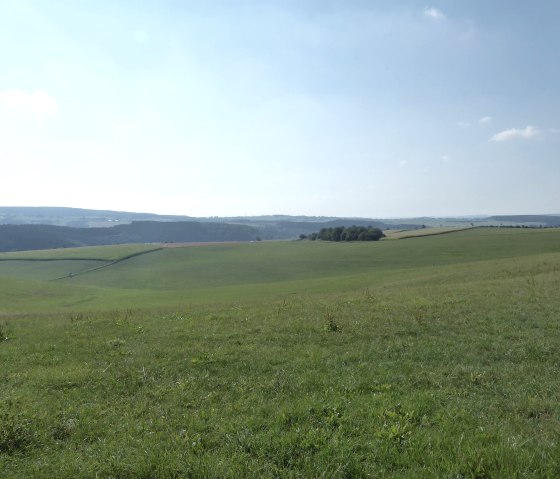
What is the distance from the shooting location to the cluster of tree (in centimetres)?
13061

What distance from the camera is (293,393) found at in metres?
9.05

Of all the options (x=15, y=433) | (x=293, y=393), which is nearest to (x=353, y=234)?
(x=293, y=393)

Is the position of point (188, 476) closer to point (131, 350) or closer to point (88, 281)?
point (131, 350)

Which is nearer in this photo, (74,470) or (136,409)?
(74,470)

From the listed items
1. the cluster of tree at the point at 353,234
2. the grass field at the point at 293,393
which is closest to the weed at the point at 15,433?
the grass field at the point at 293,393

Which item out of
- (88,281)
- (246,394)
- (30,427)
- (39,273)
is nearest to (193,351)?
(246,394)

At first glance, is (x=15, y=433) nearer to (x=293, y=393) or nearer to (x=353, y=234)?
(x=293, y=393)

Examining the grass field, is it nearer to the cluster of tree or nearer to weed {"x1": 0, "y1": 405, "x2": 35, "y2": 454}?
weed {"x1": 0, "y1": 405, "x2": 35, "y2": 454}

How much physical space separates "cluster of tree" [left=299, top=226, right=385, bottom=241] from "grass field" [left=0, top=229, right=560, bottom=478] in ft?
367

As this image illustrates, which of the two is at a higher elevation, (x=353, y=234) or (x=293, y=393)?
(x=353, y=234)

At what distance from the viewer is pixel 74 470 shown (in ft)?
20.8

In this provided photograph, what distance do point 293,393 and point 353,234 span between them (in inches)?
5069

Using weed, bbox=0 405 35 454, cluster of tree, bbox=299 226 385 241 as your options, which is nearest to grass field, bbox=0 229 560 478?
weed, bbox=0 405 35 454

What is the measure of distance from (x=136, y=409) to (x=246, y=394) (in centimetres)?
228
